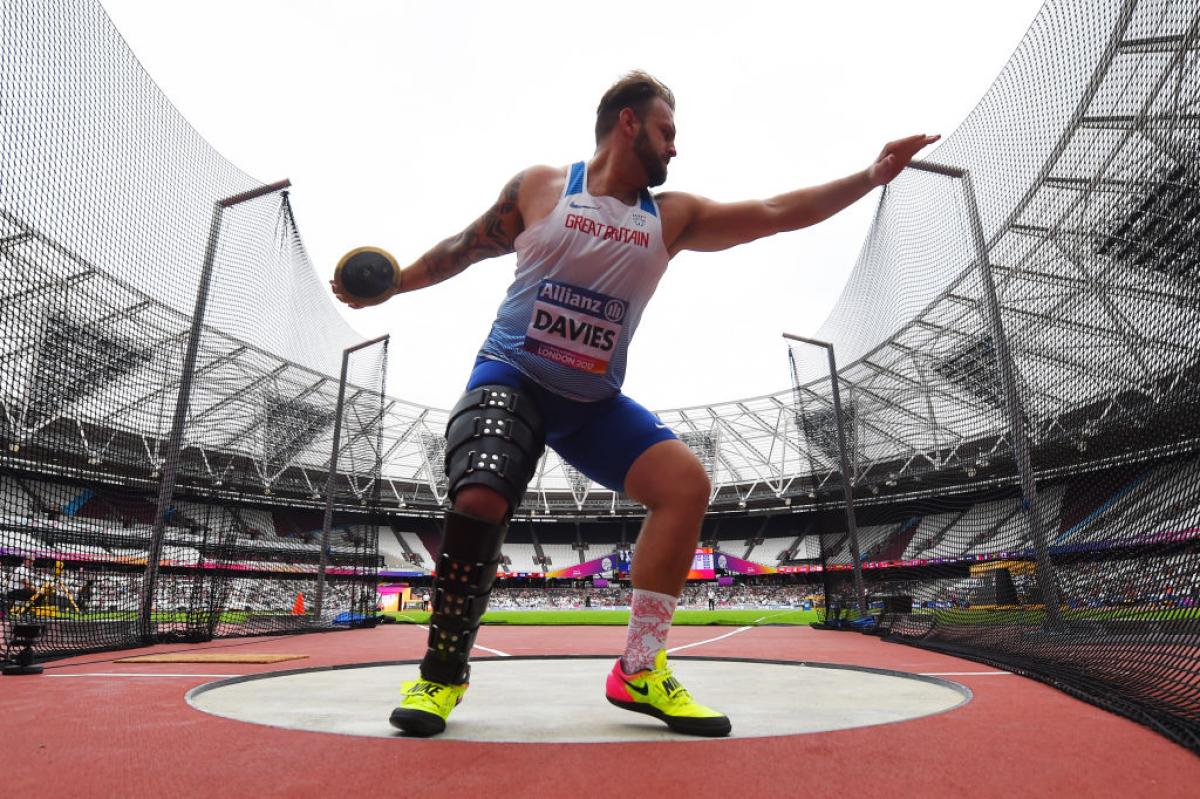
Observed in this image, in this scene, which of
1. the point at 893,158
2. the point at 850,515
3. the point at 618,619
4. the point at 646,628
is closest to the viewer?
the point at 646,628

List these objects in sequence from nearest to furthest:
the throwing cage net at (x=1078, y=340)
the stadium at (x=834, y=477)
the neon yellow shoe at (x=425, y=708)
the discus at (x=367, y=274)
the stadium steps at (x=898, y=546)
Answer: the stadium at (x=834, y=477) < the neon yellow shoe at (x=425, y=708) < the discus at (x=367, y=274) < the throwing cage net at (x=1078, y=340) < the stadium steps at (x=898, y=546)

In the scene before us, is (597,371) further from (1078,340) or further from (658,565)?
(1078,340)

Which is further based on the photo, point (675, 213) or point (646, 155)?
point (675, 213)

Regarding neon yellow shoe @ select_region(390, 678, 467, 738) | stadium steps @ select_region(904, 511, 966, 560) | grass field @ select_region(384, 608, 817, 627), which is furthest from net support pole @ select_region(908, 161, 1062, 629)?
grass field @ select_region(384, 608, 817, 627)

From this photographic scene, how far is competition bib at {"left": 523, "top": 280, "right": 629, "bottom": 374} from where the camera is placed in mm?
2248

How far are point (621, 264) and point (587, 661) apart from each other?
133 inches

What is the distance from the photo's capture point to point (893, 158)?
8.04ft

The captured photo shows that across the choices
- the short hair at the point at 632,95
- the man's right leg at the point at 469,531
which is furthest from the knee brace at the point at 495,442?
the short hair at the point at 632,95

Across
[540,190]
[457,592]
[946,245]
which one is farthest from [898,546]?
[457,592]

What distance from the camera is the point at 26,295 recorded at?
5.58m

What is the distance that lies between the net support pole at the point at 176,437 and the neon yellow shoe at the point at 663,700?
6.92 m

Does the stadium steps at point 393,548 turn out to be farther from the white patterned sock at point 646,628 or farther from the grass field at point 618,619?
the white patterned sock at point 646,628

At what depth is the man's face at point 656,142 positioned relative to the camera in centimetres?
235

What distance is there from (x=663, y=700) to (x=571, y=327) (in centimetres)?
123
